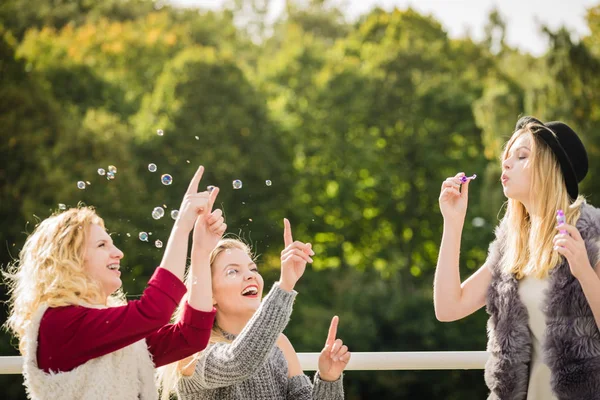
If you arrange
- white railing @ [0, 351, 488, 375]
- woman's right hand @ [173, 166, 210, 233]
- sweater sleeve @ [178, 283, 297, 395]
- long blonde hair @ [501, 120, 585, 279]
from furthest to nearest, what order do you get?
white railing @ [0, 351, 488, 375] < long blonde hair @ [501, 120, 585, 279] < sweater sleeve @ [178, 283, 297, 395] < woman's right hand @ [173, 166, 210, 233]

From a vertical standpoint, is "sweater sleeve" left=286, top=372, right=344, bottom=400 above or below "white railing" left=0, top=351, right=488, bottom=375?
below

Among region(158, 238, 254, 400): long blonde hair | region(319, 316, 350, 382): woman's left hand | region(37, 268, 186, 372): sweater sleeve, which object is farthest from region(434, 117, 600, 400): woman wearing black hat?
region(37, 268, 186, 372): sweater sleeve

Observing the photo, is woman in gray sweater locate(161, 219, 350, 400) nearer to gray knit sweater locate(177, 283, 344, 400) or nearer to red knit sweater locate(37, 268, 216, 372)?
gray knit sweater locate(177, 283, 344, 400)

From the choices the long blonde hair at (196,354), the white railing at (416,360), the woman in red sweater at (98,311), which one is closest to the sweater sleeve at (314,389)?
the white railing at (416,360)

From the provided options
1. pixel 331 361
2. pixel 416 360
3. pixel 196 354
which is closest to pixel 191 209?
pixel 196 354

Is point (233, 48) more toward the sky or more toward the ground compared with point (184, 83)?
more toward the sky

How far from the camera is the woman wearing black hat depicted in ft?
8.89

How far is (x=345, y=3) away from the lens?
108 feet

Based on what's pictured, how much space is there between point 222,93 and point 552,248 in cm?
1868

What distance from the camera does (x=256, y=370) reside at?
2838 millimetres

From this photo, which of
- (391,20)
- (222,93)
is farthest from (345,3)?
(222,93)

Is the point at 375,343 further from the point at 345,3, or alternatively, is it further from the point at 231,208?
the point at 345,3

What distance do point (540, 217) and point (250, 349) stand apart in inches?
43.1

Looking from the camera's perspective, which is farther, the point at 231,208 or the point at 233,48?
the point at 233,48
